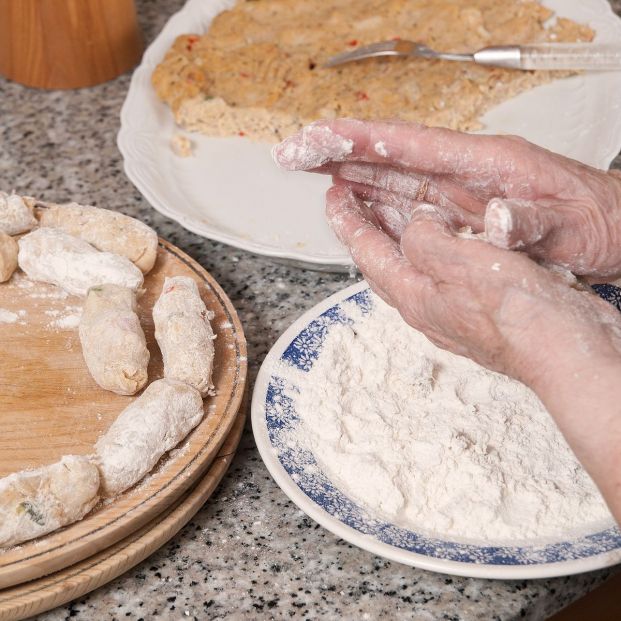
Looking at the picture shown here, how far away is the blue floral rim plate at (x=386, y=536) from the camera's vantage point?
1.04 metres

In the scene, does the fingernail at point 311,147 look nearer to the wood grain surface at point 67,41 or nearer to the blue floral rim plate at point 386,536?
the blue floral rim plate at point 386,536

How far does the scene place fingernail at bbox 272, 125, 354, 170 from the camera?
1.18 m

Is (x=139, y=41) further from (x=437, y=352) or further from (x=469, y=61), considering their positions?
(x=437, y=352)

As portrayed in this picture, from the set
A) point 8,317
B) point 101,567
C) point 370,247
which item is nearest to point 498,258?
point 370,247

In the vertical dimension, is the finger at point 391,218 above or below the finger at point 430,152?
below

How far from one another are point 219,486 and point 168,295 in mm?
309

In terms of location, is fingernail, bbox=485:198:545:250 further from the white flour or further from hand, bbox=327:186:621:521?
the white flour

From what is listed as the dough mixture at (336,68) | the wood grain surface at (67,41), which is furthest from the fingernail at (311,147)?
the wood grain surface at (67,41)

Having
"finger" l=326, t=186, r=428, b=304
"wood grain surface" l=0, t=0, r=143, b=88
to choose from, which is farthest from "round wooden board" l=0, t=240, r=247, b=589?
"wood grain surface" l=0, t=0, r=143, b=88

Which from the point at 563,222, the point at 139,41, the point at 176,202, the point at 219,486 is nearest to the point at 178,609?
the point at 219,486

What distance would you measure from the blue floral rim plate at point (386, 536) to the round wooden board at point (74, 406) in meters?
0.07

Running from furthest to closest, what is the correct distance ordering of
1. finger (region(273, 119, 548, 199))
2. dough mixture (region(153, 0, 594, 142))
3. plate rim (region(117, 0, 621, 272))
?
dough mixture (region(153, 0, 594, 142)), plate rim (region(117, 0, 621, 272)), finger (region(273, 119, 548, 199))

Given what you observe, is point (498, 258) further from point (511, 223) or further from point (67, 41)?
point (67, 41)

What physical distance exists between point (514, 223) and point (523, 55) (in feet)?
3.94
